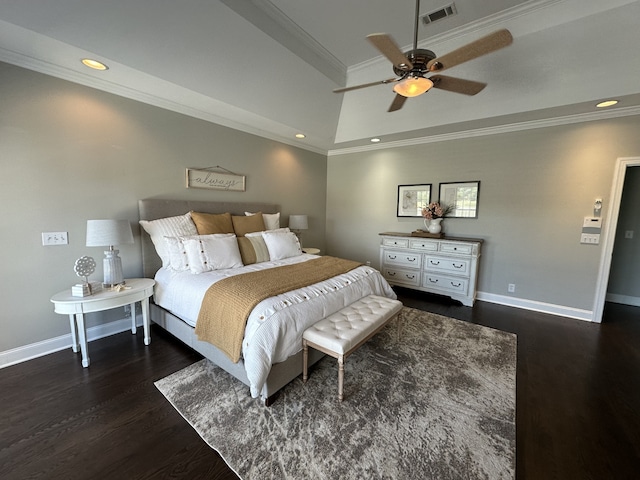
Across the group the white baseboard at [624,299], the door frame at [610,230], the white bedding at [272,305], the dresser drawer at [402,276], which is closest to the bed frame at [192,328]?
the white bedding at [272,305]

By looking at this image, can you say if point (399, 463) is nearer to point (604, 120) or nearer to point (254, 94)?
point (254, 94)

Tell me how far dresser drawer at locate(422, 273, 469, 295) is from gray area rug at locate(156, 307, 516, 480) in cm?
137

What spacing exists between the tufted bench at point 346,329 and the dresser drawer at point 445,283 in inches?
70.6

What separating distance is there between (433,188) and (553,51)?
2.12 meters

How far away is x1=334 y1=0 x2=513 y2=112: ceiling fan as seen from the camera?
5.30 ft

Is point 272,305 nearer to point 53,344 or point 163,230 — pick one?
point 163,230

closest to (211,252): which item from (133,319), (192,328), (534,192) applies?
(192,328)

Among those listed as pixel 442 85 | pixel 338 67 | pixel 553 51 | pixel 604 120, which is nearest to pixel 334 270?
pixel 442 85

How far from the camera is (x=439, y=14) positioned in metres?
2.44

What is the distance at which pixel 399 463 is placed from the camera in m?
1.47

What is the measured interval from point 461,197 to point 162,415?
4486 mm

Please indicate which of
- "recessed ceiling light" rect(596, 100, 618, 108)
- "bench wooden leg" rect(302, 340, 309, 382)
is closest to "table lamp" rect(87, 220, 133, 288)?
"bench wooden leg" rect(302, 340, 309, 382)

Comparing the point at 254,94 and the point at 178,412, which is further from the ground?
the point at 254,94

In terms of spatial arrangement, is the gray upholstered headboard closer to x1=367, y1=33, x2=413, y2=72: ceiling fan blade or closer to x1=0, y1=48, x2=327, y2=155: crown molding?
x1=0, y1=48, x2=327, y2=155: crown molding
